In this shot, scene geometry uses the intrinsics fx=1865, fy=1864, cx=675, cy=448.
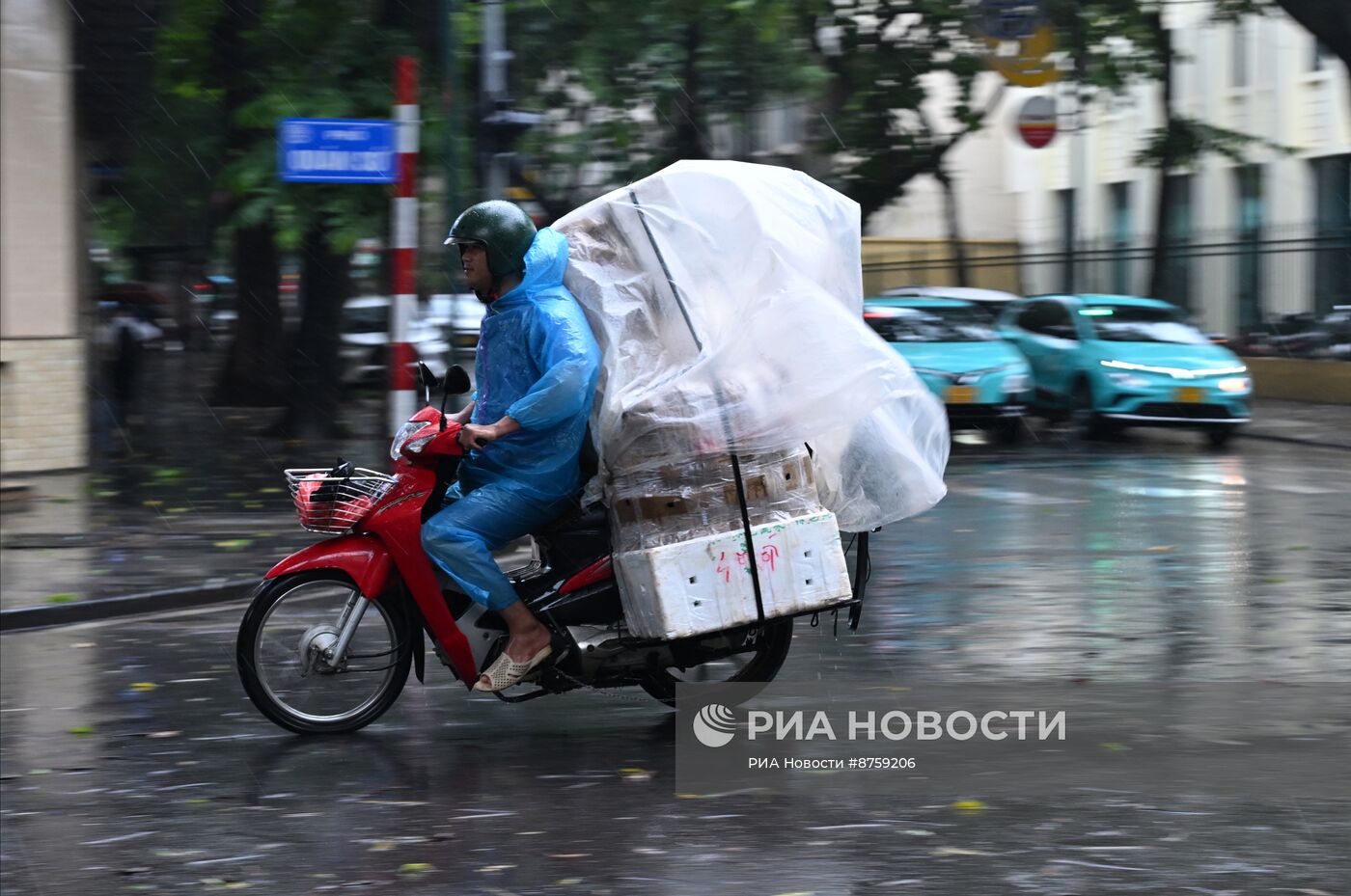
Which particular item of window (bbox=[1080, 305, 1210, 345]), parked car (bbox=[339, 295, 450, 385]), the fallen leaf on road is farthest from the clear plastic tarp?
parked car (bbox=[339, 295, 450, 385])

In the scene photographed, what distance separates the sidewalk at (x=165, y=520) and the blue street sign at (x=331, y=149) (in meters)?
2.47

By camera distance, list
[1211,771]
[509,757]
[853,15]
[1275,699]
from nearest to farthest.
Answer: [1211,771] < [509,757] < [1275,699] < [853,15]

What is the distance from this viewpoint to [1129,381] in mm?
20219

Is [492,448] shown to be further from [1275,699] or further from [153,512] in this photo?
[153,512]

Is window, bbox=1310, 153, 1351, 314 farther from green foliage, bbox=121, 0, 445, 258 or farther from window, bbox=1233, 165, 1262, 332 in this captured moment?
green foliage, bbox=121, 0, 445, 258

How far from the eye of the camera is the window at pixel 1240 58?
37.2 metres

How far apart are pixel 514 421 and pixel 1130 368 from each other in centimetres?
1502

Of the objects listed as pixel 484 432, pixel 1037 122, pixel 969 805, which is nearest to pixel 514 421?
pixel 484 432

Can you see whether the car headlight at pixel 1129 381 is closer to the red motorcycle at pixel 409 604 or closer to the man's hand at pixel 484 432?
the red motorcycle at pixel 409 604

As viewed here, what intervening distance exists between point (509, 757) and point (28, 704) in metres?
2.41

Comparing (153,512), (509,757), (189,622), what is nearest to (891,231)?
(153,512)

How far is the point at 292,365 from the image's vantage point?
20.4 m

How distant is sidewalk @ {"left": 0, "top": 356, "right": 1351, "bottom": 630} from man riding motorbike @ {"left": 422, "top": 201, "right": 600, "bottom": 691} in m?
4.47

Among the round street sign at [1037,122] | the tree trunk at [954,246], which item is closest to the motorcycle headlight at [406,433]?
the round street sign at [1037,122]
